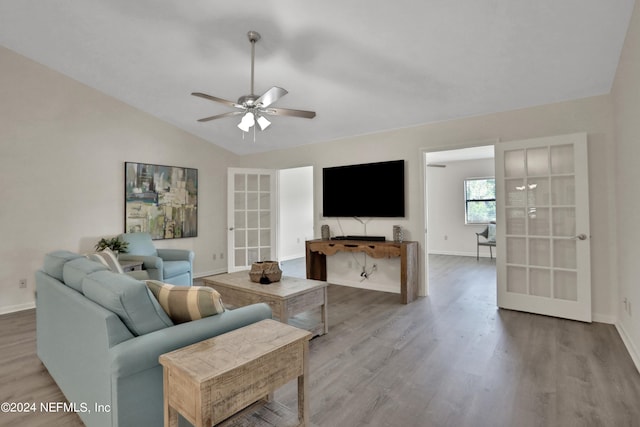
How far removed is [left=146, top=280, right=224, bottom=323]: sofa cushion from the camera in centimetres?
155

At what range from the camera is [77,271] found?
1.82 meters

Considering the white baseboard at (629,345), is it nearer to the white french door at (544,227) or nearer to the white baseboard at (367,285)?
the white french door at (544,227)

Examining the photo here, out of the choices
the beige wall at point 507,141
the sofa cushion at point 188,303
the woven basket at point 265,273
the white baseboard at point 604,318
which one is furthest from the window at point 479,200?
the sofa cushion at point 188,303

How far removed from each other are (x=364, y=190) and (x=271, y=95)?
249cm

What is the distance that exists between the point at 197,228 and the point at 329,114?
307 centimetres

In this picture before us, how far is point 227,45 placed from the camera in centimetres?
312

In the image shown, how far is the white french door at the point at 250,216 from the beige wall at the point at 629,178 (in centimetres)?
454

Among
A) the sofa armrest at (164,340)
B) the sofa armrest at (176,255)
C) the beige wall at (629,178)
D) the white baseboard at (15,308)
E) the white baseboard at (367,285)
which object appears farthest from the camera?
the white baseboard at (367,285)

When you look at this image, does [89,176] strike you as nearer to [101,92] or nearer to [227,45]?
[101,92]

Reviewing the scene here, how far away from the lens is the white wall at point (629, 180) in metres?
2.29

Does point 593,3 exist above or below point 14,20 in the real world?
below

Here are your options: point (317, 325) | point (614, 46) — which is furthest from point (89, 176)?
point (614, 46)

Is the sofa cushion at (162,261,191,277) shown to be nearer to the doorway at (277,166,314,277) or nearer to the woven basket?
the woven basket

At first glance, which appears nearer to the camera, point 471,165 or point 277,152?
point 277,152
